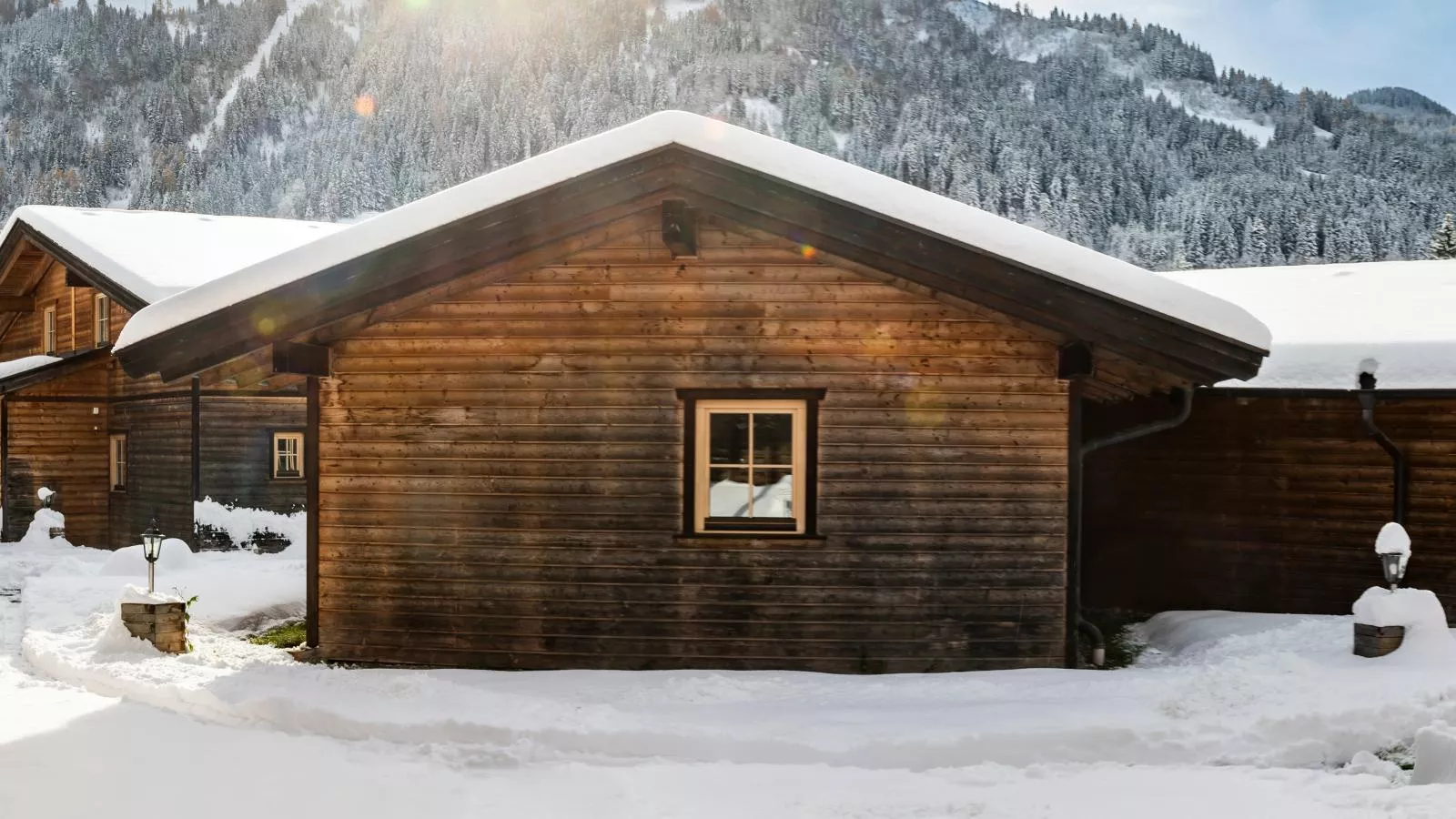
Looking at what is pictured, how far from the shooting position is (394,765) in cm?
584

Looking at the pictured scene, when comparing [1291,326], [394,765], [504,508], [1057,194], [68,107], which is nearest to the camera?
[394,765]

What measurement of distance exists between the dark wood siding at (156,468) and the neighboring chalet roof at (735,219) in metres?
10.9

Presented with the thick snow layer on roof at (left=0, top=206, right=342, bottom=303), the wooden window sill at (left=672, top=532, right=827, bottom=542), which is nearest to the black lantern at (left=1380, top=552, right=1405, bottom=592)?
the wooden window sill at (left=672, top=532, right=827, bottom=542)

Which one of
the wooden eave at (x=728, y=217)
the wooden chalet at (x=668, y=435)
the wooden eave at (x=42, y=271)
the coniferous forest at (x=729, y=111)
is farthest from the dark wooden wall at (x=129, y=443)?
the coniferous forest at (x=729, y=111)

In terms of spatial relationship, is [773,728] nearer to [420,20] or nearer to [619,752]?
[619,752]

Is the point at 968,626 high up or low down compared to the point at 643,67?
down

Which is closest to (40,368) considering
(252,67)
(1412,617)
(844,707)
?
(844,707)

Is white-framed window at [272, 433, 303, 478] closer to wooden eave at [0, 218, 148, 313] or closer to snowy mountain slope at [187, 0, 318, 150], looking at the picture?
wooden eave at [0, 218, 148, 313]

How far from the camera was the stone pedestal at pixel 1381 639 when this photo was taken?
806 centimetres

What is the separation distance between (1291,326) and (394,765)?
1117 cm

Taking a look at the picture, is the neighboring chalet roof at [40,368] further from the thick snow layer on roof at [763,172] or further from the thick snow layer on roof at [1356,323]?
the thick snow layer on roof at [1356,323]

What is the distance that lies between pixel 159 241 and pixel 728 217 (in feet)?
50.6

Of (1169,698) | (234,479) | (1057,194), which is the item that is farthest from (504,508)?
(1057,194)

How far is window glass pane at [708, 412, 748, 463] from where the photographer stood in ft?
26.4
